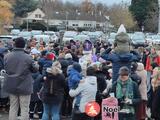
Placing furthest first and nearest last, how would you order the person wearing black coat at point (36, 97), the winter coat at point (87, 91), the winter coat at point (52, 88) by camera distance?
the person wearing black coat at point (36, 97) < the winter coat at point (52, 88) < the winter coat at point (87, 91)

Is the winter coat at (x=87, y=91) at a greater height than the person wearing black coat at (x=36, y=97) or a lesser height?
greater

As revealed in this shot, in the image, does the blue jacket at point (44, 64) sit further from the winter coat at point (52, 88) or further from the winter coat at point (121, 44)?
the winter coat at point (121, 44)

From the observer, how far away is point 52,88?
444 inches

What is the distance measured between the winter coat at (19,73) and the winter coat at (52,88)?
661mm

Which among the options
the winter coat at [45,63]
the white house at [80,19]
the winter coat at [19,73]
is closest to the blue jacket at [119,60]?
the winter coat at [45,63]

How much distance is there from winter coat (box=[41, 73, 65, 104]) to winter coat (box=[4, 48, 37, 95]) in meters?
0.66

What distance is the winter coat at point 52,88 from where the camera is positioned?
445 inches

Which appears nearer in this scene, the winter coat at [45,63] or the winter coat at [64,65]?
the winter coat at [45,63]

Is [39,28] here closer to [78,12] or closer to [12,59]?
[78,12]

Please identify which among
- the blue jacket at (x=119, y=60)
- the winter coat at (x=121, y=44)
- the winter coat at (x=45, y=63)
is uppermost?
the winter coat at (x=121, y=44)

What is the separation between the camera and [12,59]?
10734 millimetres

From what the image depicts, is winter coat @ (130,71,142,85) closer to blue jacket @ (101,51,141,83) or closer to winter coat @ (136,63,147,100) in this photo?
blue jacket @ (101,51,141,83)

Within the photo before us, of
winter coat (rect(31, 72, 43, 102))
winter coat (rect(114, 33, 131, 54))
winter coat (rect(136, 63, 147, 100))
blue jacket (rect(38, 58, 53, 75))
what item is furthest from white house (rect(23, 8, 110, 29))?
winter coat (rect(114, 33, 131, 54))

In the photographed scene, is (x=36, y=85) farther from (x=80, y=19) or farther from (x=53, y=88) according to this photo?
(x=80, y=19)
